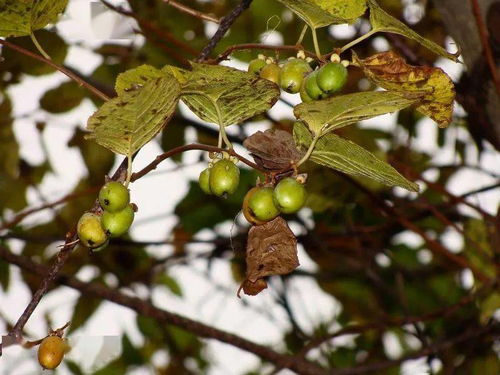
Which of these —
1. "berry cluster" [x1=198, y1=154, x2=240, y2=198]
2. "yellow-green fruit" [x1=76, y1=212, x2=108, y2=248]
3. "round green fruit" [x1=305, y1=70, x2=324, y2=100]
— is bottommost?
"yellow-green fruit" [x1=76, y1=212, x2=108, y2=248]

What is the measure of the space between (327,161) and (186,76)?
214mm

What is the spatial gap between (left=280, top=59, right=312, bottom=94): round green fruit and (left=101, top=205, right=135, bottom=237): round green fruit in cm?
27

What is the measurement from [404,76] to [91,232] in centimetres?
45

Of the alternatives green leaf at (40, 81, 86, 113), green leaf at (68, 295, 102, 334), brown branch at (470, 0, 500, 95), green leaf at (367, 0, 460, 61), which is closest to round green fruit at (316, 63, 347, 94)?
green leaf at (367, 0, 460, 61)

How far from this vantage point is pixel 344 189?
2.21 m

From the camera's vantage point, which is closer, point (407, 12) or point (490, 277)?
point (490, 277)

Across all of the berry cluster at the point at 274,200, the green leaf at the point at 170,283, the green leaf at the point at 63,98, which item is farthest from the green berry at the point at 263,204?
the green leaf at the point at 170,283

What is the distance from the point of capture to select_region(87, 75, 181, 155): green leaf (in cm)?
87

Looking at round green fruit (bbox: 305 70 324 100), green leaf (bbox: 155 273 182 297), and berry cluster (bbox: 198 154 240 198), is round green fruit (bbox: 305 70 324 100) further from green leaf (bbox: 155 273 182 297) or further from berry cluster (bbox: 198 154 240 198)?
green leaf (bbox: 155 273 182 297)

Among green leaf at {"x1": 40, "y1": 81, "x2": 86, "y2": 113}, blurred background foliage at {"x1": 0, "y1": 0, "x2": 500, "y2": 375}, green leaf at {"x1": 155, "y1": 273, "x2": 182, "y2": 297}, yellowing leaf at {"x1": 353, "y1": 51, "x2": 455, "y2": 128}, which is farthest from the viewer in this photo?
green leaf at {"x1": 155, "y1": 273, "x2": 182, "y2": 297}

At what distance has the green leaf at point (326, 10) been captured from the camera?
1.00 m

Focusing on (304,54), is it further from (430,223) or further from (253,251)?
(430,223)

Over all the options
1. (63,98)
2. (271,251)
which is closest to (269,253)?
(271,251)

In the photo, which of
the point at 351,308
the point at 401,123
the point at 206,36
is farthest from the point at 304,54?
the point at 351,308
